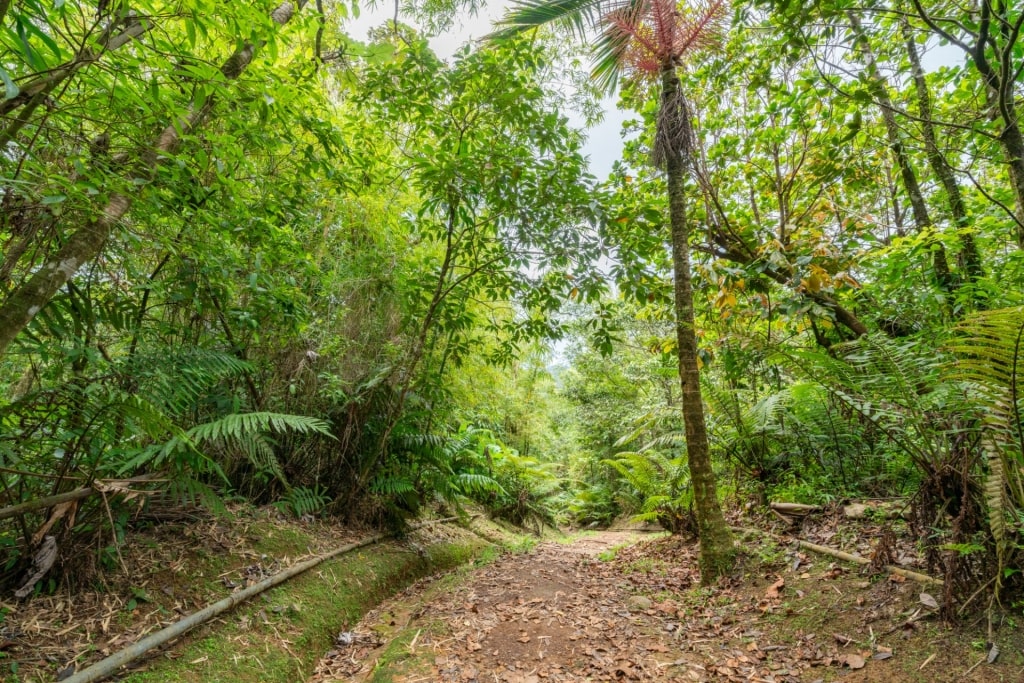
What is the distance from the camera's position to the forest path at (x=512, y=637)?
2.38m

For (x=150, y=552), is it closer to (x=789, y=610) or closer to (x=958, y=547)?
(x=789, y=610)

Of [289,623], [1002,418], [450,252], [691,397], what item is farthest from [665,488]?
[289,623]

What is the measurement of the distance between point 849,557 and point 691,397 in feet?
4.62

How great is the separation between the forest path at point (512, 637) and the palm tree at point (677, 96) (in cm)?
89

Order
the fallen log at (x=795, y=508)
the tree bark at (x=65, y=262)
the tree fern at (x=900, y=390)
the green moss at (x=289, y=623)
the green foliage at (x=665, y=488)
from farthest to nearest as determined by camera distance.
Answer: the green foliage at (x=665, y=488)
the fallen log at (x=795, y=508)
the tree fern at (x=900, y=390)
the green moss at (x=289, y=623)
the tree bark at (x=65, y=262)

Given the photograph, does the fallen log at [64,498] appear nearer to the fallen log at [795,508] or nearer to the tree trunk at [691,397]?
the tree trunk at [691,397]

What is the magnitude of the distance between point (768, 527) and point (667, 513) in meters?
1.21

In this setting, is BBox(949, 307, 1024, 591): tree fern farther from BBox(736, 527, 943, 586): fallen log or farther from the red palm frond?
the red palm frond

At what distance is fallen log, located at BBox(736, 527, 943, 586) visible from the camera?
2381 mm

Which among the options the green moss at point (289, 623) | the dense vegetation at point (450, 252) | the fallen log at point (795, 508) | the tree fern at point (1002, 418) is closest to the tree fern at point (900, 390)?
the dense vegetation at point (450, 252)

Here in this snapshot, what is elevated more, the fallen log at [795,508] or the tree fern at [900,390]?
the tree fern at [900,390]

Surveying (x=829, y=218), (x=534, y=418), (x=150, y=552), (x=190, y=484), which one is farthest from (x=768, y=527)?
(x=534, y=418)

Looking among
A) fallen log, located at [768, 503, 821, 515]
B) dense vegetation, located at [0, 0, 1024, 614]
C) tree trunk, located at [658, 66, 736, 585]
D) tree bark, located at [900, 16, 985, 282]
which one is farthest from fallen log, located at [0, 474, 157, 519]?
tree bark, located at [900, 16, 985, 282]

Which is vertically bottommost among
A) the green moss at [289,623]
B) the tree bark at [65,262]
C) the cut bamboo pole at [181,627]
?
the green moss at [289,623]
